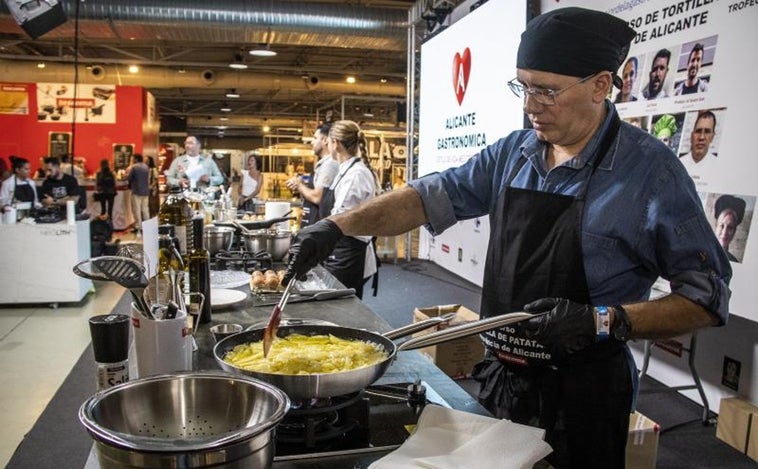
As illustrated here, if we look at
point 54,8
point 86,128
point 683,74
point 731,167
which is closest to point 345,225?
point 731,167

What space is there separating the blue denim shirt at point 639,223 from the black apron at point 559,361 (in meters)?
0.03

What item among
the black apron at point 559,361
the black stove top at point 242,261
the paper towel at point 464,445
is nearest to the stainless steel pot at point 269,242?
the black stove top at point 242,261

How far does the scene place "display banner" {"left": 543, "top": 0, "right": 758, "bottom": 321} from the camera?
292 centimetres

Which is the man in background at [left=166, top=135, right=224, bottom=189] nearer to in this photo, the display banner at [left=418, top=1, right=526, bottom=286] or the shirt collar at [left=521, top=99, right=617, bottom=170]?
the display banner at [left=418, top=1, right=526, bottom=286]

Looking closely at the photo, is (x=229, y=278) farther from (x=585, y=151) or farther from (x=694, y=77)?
(x=694, y=77)

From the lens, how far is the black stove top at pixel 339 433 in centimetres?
104

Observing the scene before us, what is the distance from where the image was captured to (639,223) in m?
1.37

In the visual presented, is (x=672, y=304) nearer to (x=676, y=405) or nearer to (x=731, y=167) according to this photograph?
(x=731, y=167)

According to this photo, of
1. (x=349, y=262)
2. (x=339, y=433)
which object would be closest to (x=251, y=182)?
(x=349, y=262)

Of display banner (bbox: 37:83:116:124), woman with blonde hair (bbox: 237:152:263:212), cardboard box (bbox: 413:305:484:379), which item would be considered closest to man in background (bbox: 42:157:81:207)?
woman with blonde hair (bbox: 237:152:263:212)

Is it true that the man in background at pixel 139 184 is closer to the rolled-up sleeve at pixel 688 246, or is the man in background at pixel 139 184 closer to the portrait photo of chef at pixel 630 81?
the portrait photo of chef at pixel 630 81

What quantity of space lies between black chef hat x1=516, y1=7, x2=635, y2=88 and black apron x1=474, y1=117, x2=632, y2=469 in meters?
0.17

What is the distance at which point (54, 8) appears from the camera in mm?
4938

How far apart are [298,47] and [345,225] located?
10.9 m
